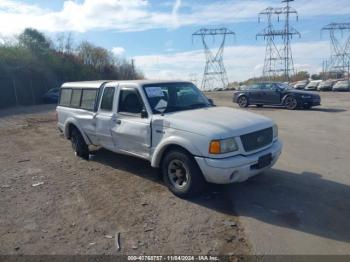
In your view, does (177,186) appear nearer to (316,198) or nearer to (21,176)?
(316,198)

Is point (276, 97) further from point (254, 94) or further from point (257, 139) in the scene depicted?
point (257, 139)

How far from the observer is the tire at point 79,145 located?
8.28 metres

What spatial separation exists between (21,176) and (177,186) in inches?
143

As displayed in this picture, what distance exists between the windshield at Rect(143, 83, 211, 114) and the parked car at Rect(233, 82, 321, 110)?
14073 mm

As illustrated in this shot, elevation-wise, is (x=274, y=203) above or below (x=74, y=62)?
below

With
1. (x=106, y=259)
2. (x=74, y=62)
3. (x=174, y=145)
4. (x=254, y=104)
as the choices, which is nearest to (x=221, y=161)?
(x=174, y=145)

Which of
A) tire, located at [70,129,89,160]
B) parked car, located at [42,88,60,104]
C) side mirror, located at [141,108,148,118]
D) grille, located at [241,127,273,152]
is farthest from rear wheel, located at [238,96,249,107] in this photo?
parked car, located at [42,88,60,104]

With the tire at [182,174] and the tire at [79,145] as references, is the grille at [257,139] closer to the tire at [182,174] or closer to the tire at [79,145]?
the tire at [182,174]

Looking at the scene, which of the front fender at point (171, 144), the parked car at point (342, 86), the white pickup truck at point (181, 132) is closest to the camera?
the white pickup truck at point (181, 132)

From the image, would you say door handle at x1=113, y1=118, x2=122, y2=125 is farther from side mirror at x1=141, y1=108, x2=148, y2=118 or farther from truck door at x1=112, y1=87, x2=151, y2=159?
side mirror at x1=141, y1=108, x2=148, y2=118

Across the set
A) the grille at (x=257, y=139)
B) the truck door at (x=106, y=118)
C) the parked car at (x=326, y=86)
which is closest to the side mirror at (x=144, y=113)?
the truck door at (x=106, y=118)

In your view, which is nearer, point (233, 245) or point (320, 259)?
point (320, 259)

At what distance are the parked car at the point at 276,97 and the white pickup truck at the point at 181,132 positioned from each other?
14.1 metres

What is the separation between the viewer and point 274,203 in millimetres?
5281
